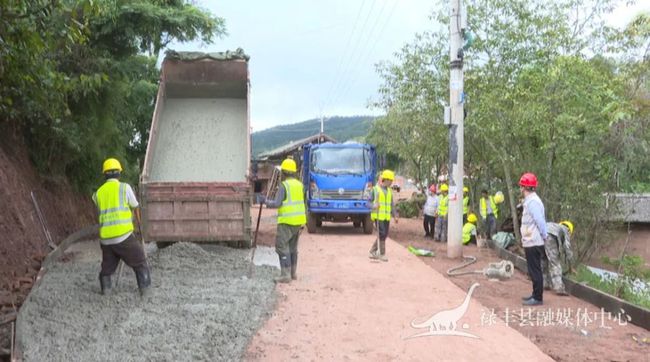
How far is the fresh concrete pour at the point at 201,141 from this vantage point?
983 centimetres

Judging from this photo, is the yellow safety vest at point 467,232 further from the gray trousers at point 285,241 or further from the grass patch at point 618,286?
the gray trousers at point 285,241

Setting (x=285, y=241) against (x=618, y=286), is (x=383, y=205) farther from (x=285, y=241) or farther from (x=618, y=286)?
(x=618, y=286)

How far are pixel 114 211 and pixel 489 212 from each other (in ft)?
29.7

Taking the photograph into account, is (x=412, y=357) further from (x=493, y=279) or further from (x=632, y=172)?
(x=632, y=172)

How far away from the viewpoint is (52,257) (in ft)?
27.2

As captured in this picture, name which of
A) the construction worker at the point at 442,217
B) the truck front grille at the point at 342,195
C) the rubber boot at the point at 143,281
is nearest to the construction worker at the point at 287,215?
the rubber boot at the point at 143,281

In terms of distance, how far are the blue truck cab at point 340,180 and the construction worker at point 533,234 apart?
6.77 metres

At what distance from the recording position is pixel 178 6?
13.2m

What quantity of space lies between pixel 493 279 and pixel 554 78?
325 centimetres

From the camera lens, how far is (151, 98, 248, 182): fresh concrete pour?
32.2 ft

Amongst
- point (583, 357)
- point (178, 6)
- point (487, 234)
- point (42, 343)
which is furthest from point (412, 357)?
point (178, 6)

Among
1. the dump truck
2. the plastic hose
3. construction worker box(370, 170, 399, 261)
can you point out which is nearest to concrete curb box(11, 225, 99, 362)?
the dump truck

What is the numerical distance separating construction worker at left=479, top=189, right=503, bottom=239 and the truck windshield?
111 inches

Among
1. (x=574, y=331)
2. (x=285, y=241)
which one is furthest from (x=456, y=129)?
(x=574, y=331)
